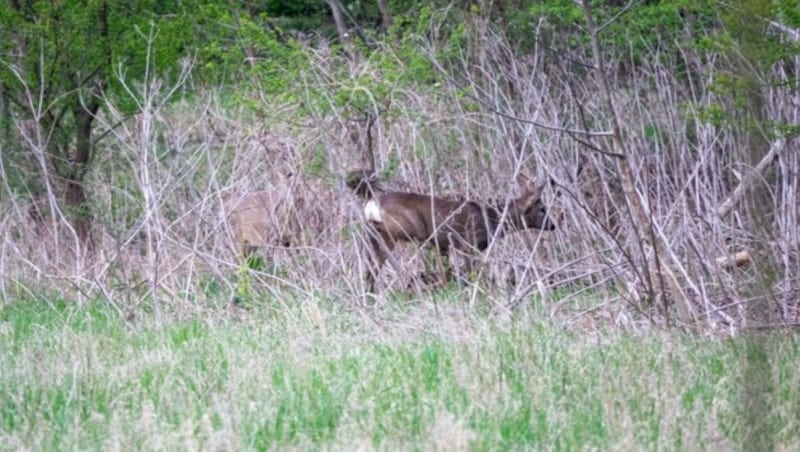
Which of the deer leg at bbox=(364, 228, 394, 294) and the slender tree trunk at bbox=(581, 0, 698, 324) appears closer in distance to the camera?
the slender tree trunk at bbox=(581, 0, 698, 324)

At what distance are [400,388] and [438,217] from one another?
4597 mm

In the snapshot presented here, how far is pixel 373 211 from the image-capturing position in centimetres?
1153

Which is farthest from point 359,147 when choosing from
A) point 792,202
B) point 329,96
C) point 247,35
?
point 792,202

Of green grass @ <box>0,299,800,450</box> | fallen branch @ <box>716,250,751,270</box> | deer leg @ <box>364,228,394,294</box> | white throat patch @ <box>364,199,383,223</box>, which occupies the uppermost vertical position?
green grass @ <box>0,299,800,450</box>

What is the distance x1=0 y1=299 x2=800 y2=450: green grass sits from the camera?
19.8ft

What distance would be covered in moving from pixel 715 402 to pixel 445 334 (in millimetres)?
2378

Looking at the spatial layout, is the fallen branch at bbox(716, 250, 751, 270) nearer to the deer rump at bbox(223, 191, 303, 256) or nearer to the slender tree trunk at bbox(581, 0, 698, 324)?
the slender tree trunk at bbox(581, 0, 698, 324)

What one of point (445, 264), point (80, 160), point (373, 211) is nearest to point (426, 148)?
point (373, 211)

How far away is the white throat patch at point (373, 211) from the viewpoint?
11.5 m

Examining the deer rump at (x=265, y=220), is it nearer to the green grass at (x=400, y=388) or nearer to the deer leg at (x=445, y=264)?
the deer leg at (x=445, y=264)

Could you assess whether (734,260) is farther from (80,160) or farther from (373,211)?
(80,160)

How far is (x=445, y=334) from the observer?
27.7 ft

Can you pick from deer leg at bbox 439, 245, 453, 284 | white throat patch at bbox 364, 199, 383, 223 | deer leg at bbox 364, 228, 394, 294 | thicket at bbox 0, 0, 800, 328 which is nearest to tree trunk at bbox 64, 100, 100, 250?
thicket at bbox 0, 0, 800, 328

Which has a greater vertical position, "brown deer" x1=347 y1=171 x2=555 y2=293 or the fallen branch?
the fallen branch
